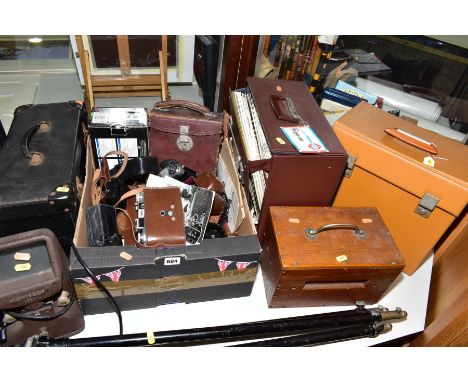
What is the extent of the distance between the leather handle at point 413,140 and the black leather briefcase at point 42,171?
949 mm

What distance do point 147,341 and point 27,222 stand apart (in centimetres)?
44

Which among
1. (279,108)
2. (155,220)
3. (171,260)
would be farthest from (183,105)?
(171,260)

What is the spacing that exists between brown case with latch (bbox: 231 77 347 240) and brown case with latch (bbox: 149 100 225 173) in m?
0.09

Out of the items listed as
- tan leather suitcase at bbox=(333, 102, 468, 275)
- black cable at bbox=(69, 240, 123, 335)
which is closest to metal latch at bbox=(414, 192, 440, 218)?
tan leather suitcase at bbox=(333, 102, 468, 275)

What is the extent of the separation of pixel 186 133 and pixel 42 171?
46cm

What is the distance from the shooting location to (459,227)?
3.97 ft

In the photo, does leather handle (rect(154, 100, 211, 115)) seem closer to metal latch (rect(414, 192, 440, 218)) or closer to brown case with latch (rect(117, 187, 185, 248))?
brown case with latch (rect(117, 187, 185, 248))

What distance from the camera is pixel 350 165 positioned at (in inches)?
44.9

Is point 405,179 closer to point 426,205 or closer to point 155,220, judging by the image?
point 426,205

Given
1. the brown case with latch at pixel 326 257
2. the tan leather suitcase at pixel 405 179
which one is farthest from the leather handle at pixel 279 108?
the brown case with latch at pixel 326 257

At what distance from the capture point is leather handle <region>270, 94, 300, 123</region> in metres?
1.10

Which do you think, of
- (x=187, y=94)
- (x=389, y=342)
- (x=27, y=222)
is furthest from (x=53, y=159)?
(x=389, y=342)
